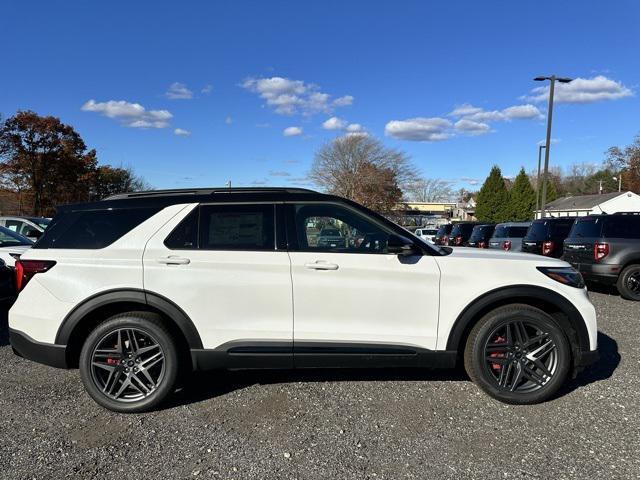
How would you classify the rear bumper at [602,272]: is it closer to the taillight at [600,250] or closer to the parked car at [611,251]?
the parked car at [611,251]

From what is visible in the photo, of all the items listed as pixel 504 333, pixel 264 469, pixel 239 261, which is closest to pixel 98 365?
pixel 239 261

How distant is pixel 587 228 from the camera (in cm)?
962

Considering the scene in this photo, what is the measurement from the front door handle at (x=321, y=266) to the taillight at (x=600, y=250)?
7.52m

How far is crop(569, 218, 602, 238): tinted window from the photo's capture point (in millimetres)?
9422

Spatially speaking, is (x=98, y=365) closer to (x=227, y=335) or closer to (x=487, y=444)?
(x=227, y=335)

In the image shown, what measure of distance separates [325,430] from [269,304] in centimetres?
103

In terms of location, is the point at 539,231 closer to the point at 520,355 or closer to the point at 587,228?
the point at 587,228

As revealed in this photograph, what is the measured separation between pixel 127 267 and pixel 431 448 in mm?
2650

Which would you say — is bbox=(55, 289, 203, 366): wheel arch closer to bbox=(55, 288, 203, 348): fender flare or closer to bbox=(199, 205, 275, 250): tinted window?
bbox=(55, 288, 203, 348): fender flare

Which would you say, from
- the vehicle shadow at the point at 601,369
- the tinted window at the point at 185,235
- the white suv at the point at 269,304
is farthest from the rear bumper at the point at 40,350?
the vehicle shadow at the point at 601,369

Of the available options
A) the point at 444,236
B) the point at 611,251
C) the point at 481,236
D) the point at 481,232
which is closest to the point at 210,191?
the point at 611,251

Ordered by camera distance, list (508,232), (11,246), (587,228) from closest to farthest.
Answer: (11,246) < (587,228) < (508,232)

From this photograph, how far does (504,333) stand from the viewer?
155 inches

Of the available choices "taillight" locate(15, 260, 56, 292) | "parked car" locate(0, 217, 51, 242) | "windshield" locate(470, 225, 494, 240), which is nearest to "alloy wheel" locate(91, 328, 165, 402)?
"taillight" locate(15, 260, 56, 292)
